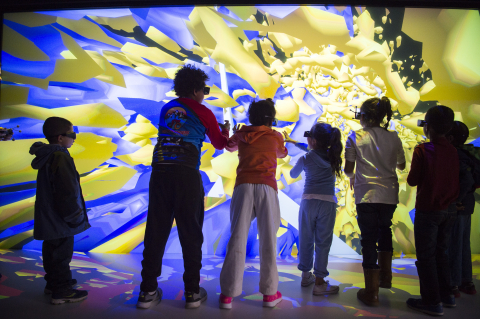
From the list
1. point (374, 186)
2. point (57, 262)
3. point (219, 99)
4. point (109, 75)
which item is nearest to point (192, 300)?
point (57, 262)

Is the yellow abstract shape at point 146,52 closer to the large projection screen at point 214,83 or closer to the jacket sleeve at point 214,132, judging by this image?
the large projection screen at point 214,83

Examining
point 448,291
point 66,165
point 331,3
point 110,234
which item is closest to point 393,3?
point 331,3

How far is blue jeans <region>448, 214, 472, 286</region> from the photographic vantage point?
5.78ft

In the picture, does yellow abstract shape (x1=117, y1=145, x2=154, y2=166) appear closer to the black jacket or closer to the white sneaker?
the black jacket

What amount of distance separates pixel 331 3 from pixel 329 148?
1609mm

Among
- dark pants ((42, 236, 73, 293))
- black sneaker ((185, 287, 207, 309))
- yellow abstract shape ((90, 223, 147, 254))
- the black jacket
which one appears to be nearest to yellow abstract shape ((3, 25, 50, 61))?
the black jacket

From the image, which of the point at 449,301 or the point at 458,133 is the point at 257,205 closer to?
the point at 449,301

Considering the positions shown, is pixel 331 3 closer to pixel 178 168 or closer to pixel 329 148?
pixel 329 148

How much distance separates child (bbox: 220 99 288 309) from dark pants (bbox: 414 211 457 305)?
750 millimetres

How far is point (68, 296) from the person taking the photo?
1.56m

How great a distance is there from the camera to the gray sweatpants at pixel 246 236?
153 centimetres

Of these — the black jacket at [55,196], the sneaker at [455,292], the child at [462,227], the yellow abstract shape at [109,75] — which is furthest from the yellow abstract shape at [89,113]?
the sneaker at [455,292]

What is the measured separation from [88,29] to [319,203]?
2.62 metres

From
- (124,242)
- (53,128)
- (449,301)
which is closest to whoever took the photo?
(449,301)
